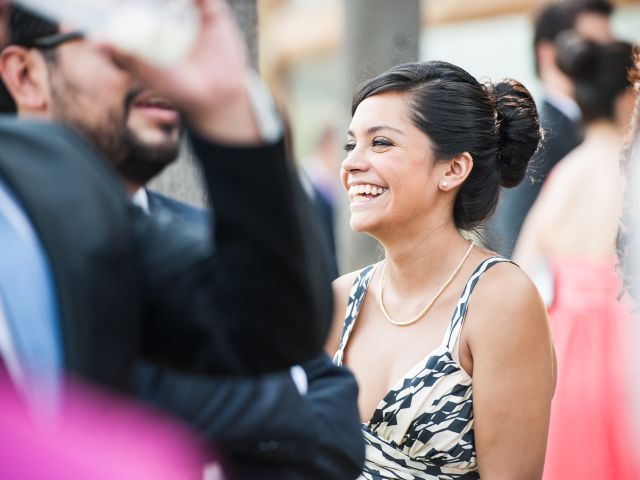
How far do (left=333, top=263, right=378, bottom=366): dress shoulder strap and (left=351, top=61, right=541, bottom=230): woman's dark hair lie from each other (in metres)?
0.32

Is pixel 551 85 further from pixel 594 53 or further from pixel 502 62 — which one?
pixel 502 62

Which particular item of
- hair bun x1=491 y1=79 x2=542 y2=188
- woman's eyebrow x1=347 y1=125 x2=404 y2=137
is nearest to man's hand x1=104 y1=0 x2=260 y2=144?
woman's eyebrow x1=347 y1=125 x2=404 y2=137

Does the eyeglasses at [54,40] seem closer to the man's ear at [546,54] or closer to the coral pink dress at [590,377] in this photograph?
the coral pink dress at [590,377]

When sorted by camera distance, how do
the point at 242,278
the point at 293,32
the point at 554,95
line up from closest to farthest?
the point at 242,278, the point at 554,95, the point at 293,32

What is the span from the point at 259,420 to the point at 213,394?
79 millimetres

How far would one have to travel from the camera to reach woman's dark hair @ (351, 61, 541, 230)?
3049 millimetres

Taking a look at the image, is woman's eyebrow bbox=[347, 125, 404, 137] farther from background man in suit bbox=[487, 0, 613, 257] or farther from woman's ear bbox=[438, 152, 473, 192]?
background man in suit bbox=[487, 0, 613, 257]

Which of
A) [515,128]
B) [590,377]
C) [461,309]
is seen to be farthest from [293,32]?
[461,309]

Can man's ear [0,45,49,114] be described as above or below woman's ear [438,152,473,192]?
above

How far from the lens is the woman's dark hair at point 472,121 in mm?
3049

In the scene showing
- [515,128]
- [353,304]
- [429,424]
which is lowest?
→ [429,424]

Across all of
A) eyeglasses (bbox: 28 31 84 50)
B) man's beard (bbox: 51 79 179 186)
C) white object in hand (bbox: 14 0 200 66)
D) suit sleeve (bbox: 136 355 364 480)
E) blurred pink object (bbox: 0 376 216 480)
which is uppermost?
white object in hand (bbox: 14 0 200 66)

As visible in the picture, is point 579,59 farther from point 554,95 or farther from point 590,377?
point 590,377

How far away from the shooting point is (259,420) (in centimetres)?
163
